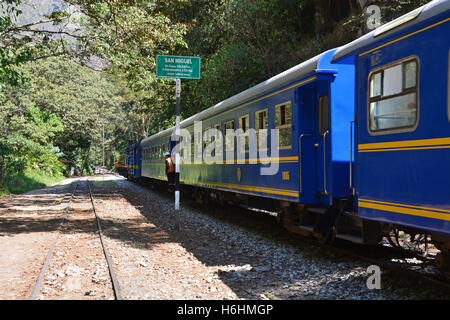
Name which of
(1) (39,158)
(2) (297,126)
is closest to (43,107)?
(1) (39,158)

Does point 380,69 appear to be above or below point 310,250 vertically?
above

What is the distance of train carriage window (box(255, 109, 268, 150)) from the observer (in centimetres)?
969

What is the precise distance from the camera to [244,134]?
10945 millimetres

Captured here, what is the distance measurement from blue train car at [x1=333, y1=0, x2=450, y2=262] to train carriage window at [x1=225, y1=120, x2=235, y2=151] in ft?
18.6

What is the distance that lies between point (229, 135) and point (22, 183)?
2200 centimetres

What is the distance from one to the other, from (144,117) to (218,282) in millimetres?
48908

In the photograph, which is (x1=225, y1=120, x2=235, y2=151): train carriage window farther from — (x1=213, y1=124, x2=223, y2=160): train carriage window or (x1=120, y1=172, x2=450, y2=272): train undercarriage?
(x1=120, y1=172, x2=450, y2=272): train undercarriage

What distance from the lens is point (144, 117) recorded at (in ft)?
177

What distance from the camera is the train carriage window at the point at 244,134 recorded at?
10758 mm

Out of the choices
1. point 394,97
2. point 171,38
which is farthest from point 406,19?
point 171,38

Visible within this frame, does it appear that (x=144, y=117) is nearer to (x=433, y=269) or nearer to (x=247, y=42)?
(x=247, y=42)

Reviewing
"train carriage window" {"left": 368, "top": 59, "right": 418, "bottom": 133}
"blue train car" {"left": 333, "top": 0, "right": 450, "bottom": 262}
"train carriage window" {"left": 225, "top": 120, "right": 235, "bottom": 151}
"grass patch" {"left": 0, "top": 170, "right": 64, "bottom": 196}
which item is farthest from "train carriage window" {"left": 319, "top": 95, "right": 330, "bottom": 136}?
"grass patch" {"left": 0, "top": 170, "right": 64, "bottom": 196}

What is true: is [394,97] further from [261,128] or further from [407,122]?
[261,128]

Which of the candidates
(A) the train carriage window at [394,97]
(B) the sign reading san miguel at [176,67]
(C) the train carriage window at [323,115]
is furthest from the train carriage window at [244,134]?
(A) the train carriage window at [394,97]
